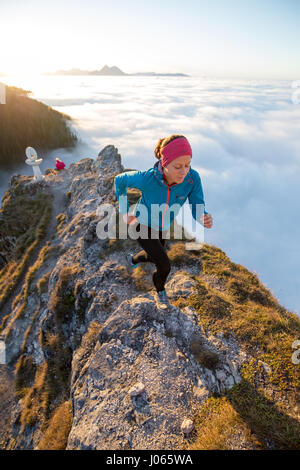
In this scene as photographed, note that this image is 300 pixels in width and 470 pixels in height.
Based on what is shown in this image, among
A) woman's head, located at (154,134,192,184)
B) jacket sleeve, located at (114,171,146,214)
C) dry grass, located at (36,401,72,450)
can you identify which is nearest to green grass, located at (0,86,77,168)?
jacket sleeve, located at (114,171,146,214)

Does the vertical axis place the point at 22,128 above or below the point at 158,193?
above

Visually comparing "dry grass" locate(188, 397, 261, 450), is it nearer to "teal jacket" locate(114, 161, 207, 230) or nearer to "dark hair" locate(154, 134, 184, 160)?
"teal jacket" locate(114, 161, 207, 230)

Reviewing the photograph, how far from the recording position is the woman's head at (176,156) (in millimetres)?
3908

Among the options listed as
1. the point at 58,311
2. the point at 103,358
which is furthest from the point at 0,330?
the point at 103,358

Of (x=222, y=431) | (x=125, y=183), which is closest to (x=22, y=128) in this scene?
(x=125, y=183)

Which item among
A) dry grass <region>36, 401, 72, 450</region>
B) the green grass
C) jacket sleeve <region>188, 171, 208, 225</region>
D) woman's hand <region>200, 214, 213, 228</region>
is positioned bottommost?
dry grass <region>36, 401, 72, 450</region>

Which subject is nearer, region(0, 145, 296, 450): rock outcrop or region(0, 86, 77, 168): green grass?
region(0, 145, 296, 450): rock outcrop

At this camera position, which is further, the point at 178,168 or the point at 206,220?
the point at 206,220

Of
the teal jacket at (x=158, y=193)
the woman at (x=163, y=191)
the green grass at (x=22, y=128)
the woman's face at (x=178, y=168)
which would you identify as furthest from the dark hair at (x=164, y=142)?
the green grass at (x=22, y=128)

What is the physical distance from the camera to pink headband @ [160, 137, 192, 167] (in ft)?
12.8

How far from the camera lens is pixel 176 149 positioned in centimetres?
391

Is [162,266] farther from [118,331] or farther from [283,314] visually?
[283,314]

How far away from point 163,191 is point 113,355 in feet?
14.6

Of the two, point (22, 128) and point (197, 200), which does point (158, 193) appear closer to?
point (197, 200)
